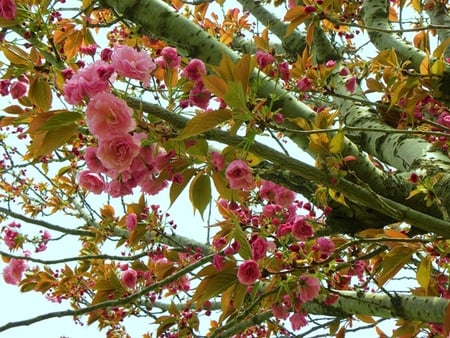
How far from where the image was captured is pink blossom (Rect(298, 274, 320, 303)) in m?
1.51

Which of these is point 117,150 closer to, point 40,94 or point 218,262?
point 40,94

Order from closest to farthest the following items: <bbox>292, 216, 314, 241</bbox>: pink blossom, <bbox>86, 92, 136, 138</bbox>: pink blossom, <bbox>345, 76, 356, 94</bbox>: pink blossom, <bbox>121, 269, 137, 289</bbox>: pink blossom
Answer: <bbox>86, 92, 136, 138</bbox>: pink blossom, <bbox>292, 216, 314, 241</bbox>: pink blossom, <bbox>345, 76, 356, 94</bbox>: pink blossom, <bbox>121, 269, 137, 289</bbox>: pink blossom

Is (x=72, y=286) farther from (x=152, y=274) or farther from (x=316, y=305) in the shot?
(x=316, y=305)

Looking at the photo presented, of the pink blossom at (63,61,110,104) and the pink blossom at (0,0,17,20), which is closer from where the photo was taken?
the pink blossom at (63,61,110,104)

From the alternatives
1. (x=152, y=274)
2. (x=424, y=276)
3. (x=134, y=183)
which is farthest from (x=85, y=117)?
(x=152, y=274)

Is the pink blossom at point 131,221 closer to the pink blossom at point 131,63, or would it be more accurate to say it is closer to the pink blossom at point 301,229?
the pink blossom at point 301,229

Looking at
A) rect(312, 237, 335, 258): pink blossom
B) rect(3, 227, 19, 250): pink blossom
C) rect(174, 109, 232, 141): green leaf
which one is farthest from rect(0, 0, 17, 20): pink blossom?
rect(3, 227, 19, 250): pink blossom

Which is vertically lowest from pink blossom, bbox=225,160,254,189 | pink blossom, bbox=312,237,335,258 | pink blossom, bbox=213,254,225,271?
pink blossom, bbox=213,254,225,271

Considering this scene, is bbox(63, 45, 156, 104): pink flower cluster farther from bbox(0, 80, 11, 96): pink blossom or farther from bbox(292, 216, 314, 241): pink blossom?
bbox(292, 216, 314, 241): pink blossom

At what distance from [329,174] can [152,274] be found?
5.19 ft

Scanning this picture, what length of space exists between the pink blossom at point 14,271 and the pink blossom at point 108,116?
70.4 inches

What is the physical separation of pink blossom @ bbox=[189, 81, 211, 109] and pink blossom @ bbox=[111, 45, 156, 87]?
0.14 m

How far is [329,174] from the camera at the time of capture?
1.10m

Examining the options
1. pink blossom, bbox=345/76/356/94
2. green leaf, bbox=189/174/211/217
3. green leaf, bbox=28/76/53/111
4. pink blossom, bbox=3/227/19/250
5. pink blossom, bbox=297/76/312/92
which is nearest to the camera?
green leaf, bbox=28/76/53/111
